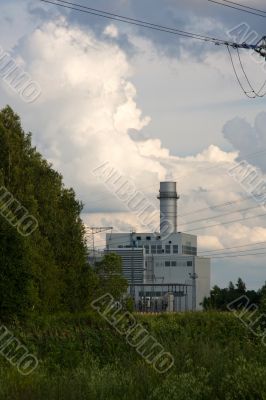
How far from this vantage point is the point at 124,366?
60.7 feet

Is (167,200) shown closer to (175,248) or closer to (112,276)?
(175,248)

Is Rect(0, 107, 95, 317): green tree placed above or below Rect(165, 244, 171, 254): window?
below

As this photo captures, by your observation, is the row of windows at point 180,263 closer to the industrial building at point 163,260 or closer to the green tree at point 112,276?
the industrial building at point 163,260

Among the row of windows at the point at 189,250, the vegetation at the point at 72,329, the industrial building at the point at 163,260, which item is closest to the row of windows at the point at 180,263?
the industrial building at the point at 163,260

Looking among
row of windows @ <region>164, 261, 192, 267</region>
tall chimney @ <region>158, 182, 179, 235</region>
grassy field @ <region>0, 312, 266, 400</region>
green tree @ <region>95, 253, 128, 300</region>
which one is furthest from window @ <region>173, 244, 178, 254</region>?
grassy field @ <region>0, 312, 266, 400</region>

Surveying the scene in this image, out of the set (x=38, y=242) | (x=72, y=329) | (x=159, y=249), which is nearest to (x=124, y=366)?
(x=72, y=329)

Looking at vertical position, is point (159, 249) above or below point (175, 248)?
below

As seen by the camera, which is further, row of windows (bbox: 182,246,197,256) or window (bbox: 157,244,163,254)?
row of windows (bbox: 182,246,197,256)

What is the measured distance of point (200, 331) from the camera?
1021 inches

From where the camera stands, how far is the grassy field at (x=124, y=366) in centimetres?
1353

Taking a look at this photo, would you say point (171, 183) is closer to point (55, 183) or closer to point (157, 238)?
point (157, 238)

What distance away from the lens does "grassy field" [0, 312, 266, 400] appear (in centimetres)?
1353

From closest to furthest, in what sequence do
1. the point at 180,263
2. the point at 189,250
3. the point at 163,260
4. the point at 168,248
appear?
the point at 180,263 < the point at 163,260 < the point at 168,248 < the point at 189,250

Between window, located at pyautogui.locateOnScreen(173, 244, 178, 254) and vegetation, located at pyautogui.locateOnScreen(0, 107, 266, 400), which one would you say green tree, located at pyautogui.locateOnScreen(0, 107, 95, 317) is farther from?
window, located at pyautogui.locateOnScreen(173, 244, 178, 254)
